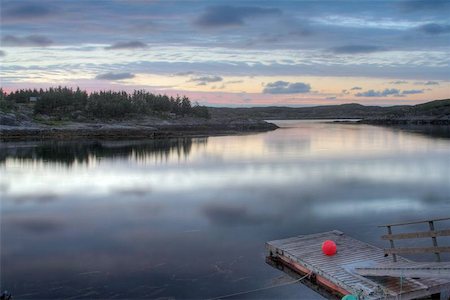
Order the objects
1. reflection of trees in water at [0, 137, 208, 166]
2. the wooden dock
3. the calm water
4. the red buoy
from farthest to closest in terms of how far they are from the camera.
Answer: reflection of trees in water at [0, 137, 208, 166], the red buoy, the calm water, the wooden dock

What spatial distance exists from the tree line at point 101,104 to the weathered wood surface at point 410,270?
81.6 meters

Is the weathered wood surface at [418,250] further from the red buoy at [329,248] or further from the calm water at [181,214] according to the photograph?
the calm water at [181,214]

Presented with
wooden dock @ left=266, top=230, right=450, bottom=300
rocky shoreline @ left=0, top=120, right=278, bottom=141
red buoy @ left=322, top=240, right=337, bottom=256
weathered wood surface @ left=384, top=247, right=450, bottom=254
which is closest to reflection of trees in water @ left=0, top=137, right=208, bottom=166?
rocky shoreline @ left=0, top=120, right=278, bottom=141

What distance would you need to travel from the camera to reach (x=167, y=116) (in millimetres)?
114562

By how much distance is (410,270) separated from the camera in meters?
11.3

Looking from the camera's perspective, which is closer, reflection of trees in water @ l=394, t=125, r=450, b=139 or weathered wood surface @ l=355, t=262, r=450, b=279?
weathered wood surface @ l=355, t=262, r=450, b=279

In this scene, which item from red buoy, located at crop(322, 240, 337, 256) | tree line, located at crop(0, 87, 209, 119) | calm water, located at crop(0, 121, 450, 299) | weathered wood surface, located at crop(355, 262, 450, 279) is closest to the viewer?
weathered wood surface, located at crop(355, 262, 450, 279)

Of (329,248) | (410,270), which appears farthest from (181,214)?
(410,270)

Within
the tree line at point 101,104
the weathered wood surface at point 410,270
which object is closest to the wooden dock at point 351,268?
the weathered wood surface at point 410,270

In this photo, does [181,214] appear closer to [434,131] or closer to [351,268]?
[351,268]

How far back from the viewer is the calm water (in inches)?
536

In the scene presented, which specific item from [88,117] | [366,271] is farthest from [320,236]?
[88,117]

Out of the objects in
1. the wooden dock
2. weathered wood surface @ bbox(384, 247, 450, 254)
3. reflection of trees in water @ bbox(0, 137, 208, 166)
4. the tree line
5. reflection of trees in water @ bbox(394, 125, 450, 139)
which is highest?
the tree line

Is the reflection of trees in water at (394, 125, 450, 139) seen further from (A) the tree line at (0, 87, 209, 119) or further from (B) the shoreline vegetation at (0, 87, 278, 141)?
(A) the tree line at (0, 87, 209, 119)
